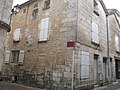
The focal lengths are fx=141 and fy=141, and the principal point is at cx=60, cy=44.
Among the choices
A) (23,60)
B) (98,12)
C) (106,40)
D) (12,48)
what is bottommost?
(23,60)

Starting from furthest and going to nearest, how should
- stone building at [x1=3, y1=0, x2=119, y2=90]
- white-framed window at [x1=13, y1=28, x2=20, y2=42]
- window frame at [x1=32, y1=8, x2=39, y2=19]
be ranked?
white-framed window at [x1=13, y1=28, x2=20, y2=42], window frame at [x1=32, y1=8, x2=39, y2=19], stone building at [x1=3, y1=0, x2=119, y2=90]

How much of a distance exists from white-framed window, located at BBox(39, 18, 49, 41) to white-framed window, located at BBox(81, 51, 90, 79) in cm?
250

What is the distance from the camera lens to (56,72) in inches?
295

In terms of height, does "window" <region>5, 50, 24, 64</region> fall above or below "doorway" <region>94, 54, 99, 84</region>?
above

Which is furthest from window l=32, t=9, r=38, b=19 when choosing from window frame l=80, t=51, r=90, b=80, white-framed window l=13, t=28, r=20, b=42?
window frame l=80, t=51, r=90, b=80

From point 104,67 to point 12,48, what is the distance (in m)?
7.13

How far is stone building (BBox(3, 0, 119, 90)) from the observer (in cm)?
727

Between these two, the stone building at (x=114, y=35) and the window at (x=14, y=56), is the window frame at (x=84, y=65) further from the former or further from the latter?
the window at (x=14, y=56)

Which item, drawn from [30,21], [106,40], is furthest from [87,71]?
[30,21]

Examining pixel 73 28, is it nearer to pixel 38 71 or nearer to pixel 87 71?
pixel 87 71

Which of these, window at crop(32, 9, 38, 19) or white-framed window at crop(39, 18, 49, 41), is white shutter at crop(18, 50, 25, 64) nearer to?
white-framed window at crop(39, 18, 49, 41)

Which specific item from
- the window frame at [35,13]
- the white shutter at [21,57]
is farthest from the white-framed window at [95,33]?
the white shutter at [21,57]

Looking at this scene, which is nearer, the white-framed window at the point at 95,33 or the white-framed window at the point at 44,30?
the white-framed window at the point at 44,30

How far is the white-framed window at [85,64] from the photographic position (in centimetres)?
742
